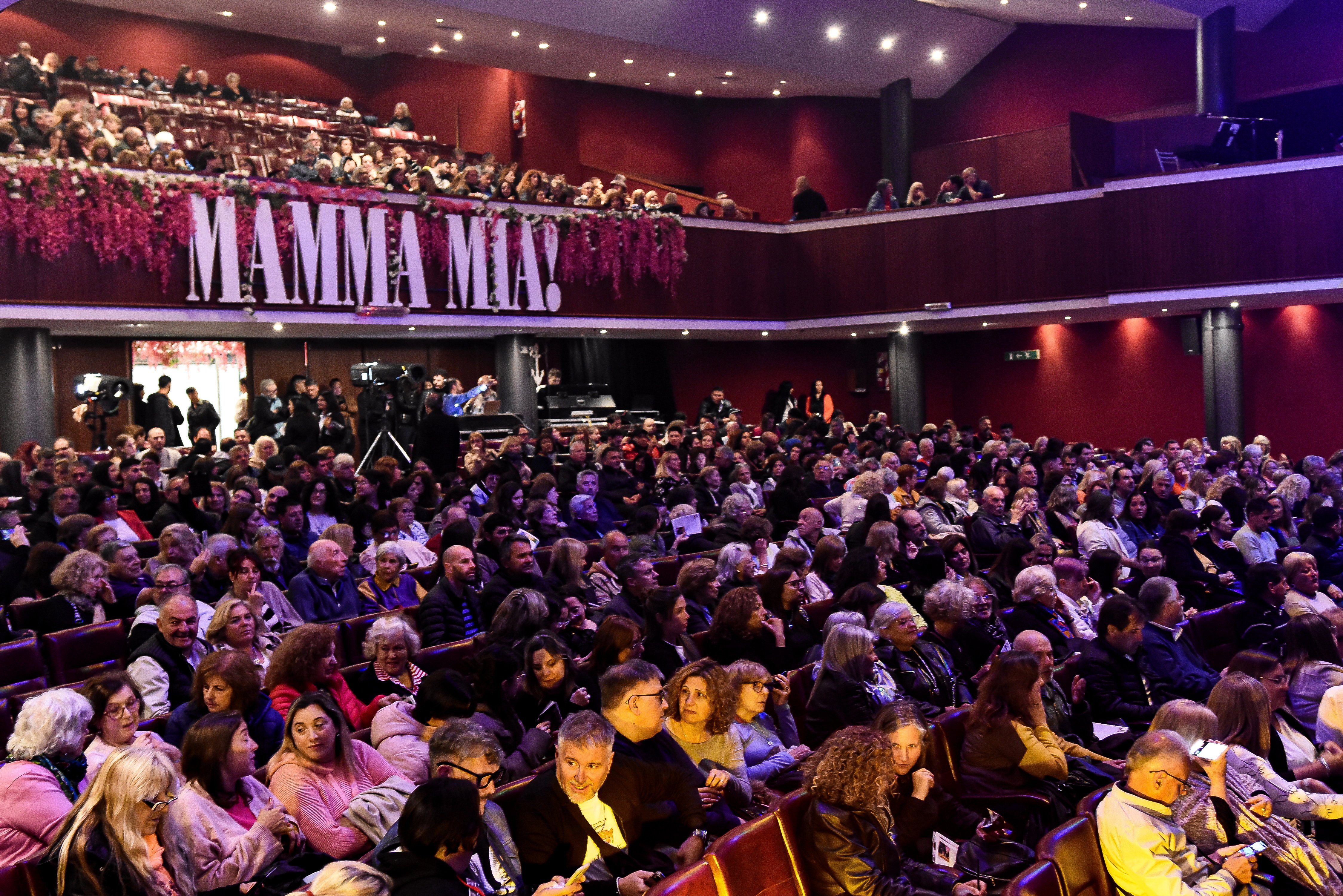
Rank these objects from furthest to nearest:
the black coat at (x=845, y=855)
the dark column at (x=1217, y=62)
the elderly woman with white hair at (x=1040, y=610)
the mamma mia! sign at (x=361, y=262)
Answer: the dark column at (x=1217, y=62) < the mamma mia! sign at (x=361, y=262) < the elderly woman with white hair at (x=1040, y=610) < the black coat at (x=845, y=855)

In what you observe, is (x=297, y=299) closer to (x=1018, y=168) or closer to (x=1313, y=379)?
(x=1018, y=168)

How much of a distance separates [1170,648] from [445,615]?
9.88 ft

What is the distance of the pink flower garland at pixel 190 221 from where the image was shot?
988 centimetres

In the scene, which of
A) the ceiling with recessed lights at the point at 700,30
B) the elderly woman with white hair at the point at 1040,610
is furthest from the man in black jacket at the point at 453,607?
the ceiling with recessed lights at the point at 700,30

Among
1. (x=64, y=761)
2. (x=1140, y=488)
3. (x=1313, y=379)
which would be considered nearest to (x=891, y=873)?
(x=64, y=761)

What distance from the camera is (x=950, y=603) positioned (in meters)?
5.05

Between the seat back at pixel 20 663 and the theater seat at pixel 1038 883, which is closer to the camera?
the theater seat at pixel 1038 883

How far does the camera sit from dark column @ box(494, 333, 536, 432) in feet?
43.8

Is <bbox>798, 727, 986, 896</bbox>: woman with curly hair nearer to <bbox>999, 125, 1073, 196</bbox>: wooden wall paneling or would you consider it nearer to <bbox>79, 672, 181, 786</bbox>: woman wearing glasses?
<bbox>79, 672, 181, 786</bbox>: woman wearing glasses

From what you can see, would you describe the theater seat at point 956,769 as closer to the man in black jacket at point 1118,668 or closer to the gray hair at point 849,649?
the gray hair at point 849,649

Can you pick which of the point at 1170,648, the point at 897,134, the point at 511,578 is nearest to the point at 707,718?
the point at 511,578

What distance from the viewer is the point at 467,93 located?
17578 millimetres

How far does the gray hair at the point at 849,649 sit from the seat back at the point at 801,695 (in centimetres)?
17

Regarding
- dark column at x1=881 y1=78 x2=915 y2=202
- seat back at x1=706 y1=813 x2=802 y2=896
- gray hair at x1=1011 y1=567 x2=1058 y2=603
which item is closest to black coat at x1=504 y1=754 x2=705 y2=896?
seat back at x1=706 y1=813 x2=802 y2=896
